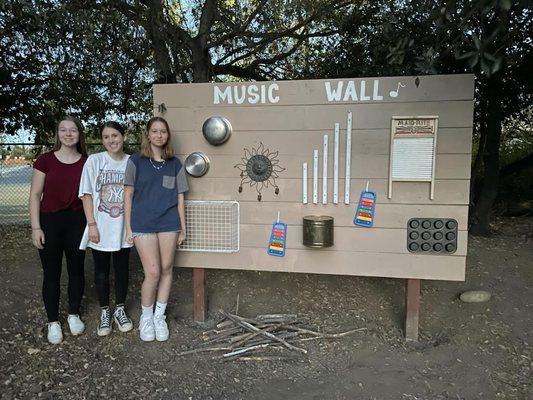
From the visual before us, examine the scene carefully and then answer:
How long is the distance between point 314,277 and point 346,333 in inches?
43.5

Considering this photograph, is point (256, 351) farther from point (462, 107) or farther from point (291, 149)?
point (462, 107)

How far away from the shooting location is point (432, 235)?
3.27 meters

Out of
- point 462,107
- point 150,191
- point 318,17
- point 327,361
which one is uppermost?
point 318,17

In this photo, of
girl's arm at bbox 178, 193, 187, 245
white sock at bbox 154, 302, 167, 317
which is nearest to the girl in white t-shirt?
girl's arm at bbox 178, 193, 187, 245

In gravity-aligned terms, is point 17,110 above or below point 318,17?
below

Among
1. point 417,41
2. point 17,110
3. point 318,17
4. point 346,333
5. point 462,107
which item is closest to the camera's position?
point 462,107

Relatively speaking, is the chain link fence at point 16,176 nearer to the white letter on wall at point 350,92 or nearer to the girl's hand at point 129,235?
the girl's hand at point 129,235

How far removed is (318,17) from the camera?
550 centimetres

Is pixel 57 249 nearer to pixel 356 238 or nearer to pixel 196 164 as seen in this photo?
pixel 196 164

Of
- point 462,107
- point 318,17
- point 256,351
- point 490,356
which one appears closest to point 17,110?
point 318,17

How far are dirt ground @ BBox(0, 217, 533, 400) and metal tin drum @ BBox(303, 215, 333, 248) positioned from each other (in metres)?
0.80

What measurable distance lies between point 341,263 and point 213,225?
3.45 feet

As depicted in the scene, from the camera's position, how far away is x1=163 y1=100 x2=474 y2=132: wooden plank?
3.14 m

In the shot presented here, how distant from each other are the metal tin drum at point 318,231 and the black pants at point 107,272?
1.41m
